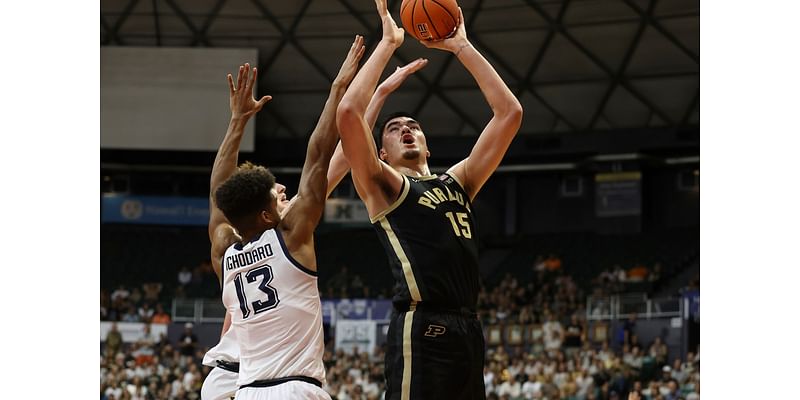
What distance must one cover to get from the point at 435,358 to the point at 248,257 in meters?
1.13

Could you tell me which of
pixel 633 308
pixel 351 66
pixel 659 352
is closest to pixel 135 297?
pixel 633 308

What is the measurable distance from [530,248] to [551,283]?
10.7 ft

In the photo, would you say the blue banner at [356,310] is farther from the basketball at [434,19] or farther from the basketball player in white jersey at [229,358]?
the basketball at [434,19]

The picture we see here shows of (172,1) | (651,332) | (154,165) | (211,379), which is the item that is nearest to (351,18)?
(172,1)

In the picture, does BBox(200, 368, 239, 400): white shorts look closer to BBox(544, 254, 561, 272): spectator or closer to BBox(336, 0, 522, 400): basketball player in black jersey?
BBox(336, 0, 522, 400): basketball player in black jersey

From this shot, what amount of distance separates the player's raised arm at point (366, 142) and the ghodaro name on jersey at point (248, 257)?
2.11 feet

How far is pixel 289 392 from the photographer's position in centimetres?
501

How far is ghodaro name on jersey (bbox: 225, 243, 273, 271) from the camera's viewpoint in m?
5.16

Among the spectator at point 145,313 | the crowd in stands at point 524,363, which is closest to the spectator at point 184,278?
the spectator at point 145,313

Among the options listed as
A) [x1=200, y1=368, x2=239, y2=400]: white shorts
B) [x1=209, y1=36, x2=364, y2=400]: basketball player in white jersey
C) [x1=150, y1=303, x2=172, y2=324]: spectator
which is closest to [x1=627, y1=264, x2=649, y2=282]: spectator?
[x1=150, y1=303, x2=172, y2=324]: spectator

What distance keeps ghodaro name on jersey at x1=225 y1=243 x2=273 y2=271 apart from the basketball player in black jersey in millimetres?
643

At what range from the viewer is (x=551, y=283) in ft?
94.9

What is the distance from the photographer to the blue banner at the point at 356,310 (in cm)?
2558

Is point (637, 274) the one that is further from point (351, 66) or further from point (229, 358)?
point (351, 66)
